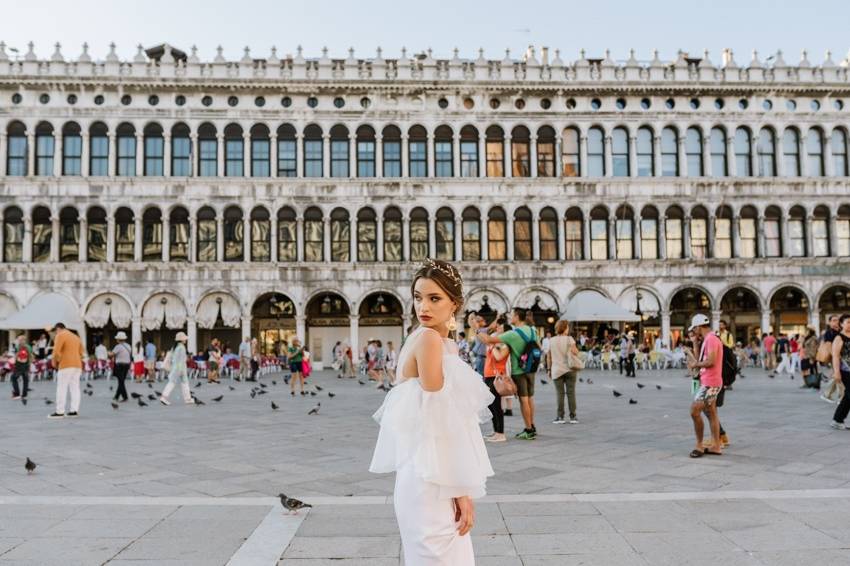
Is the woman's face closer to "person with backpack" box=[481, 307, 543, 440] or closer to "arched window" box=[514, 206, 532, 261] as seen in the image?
"person with backpack" box=[481, 307, 543, 440]

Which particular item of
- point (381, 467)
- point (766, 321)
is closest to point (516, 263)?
point (766, 321)

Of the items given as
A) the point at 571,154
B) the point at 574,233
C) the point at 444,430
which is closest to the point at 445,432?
the point at 444,430

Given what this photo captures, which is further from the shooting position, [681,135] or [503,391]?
[681,135]

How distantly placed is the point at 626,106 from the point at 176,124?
2079 cm

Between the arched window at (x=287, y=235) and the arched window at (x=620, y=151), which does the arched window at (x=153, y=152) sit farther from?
the arched window at (x=620, y=151)

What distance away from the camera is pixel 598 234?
111 ft

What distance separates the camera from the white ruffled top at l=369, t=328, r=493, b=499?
2930 mm

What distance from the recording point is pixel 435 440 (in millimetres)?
2982

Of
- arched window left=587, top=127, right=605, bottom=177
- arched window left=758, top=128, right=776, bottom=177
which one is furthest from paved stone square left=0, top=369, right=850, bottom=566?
arched window left=758, top=128, right=776, bottom=177

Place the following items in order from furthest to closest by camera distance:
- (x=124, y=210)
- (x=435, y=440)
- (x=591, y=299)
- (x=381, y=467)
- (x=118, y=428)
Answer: (x=124, y=210), (x=591, y=299), (x=118, y=428), (x=381, y=467), (x=435, y=440)

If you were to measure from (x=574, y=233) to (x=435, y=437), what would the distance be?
3163 centimetres

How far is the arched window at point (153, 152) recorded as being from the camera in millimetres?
32688

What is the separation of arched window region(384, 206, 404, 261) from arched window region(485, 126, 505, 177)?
4.84 meters

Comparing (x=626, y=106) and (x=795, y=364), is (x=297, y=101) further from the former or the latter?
(x=795, y=364)
